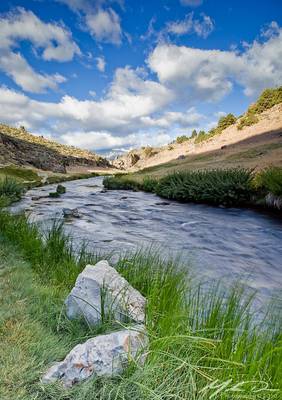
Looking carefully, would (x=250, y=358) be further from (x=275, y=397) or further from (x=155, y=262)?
(x=155, y=262)

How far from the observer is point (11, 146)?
59.8 m

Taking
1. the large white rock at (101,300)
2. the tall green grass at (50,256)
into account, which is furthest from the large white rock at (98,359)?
the tall green grass at (50,256)

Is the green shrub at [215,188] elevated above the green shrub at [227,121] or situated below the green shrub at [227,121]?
below

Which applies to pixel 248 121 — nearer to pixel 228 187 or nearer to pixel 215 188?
pixel 215 188

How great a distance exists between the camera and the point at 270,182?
14461 millimetres

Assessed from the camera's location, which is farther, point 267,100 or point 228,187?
point 267,100

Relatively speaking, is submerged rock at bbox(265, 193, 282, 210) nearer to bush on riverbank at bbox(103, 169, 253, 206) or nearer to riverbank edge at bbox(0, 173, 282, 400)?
bush on riverbank at bbox(103, 169, 253, 206)

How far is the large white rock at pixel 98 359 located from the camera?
226 cm

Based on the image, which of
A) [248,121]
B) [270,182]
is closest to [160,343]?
[270,182]

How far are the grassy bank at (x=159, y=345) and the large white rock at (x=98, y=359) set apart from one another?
0.07 m

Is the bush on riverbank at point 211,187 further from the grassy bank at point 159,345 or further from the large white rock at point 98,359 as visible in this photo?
the large white rock at point 98,359

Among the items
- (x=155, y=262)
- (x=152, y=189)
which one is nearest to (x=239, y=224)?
(x=155, y=262)

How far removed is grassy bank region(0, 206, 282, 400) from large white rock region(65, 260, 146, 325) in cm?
13

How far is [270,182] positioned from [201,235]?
19.5 feet
